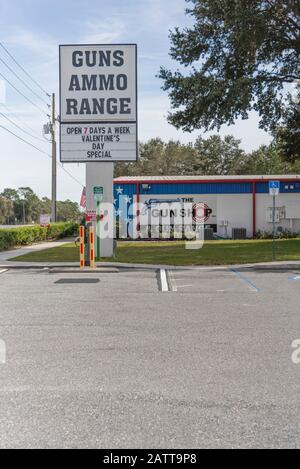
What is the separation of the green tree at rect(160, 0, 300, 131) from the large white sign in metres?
6.87

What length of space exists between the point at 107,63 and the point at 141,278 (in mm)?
8805

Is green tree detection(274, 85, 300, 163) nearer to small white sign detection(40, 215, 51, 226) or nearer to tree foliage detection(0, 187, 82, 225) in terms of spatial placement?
small white sign detection(40, 215, 51, 226)

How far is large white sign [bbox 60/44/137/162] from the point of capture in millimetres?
19328

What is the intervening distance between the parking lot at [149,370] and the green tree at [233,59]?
53.5ft

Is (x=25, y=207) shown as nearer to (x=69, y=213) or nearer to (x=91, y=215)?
(x=69, y=213)

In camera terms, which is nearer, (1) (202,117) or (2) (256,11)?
(2) (256,11)

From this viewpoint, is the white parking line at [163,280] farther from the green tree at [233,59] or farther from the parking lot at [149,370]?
the green tree at [233,59]

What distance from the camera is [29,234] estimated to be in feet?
98.2

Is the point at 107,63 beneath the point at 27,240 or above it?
above

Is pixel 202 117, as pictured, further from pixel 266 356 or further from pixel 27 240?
pixel 266 356

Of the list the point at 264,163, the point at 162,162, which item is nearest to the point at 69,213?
the point at 162,162

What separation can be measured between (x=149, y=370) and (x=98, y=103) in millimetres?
15121

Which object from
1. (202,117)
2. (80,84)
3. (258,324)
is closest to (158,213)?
(202,117)
